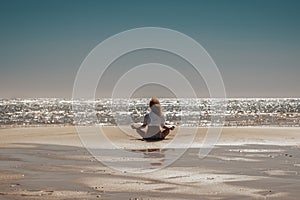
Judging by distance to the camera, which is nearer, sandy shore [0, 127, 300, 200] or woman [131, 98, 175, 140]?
sandy shore [0, 127, 300, 200]

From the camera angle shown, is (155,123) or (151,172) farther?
(155,123)

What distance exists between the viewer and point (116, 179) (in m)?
12.0

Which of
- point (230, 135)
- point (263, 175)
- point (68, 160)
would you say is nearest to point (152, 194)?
point (263, 175)

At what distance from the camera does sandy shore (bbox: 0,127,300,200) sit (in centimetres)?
1019

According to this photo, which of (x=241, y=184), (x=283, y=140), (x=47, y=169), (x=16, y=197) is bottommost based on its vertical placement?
(x=16, y=197)

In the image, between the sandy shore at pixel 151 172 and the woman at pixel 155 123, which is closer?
the sandy shore at pixel 151 172

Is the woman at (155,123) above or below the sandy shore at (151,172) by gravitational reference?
above

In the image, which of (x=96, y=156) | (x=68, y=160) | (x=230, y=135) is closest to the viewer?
(x=68, y=160)

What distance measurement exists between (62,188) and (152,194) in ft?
6.98

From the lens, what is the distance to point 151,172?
1317 cm

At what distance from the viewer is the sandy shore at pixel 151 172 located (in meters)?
10.2

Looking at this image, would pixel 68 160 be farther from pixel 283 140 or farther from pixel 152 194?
pixel 283 140

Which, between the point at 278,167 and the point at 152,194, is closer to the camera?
the point at 152,194

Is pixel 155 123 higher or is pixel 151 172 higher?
pixel 155 123
